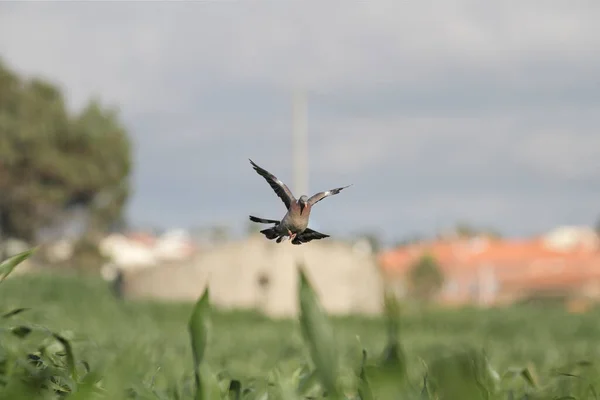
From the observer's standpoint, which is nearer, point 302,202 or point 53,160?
point 302,202

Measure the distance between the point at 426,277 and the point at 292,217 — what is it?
7308 centimetres

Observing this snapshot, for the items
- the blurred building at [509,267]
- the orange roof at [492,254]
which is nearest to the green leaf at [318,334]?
the blurred building at [509,267]

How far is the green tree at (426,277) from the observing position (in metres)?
72.3

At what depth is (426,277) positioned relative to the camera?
7319cm

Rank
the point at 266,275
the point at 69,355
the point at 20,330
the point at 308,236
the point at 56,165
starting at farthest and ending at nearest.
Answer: the point at 56,165 < the point at 266,275 < the point at 20,330 < the point at 69,355 < the point at 308,236

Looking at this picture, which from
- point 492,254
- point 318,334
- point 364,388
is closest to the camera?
point 318,334

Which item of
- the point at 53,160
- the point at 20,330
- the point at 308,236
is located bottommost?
the point at 20,330

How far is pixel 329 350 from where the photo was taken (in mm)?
995

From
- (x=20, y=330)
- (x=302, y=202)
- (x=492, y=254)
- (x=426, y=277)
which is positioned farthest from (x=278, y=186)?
(x=492, y=254)

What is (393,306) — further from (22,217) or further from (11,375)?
(22,217)

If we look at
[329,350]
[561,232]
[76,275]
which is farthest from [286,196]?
[561,232]

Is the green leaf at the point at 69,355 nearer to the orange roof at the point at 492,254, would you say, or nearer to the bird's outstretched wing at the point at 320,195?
the bird's outstretched wing at the point at 320,195

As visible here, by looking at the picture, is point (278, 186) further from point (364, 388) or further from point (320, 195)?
point (364, 388)

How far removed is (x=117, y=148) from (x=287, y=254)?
24118 millimetres
